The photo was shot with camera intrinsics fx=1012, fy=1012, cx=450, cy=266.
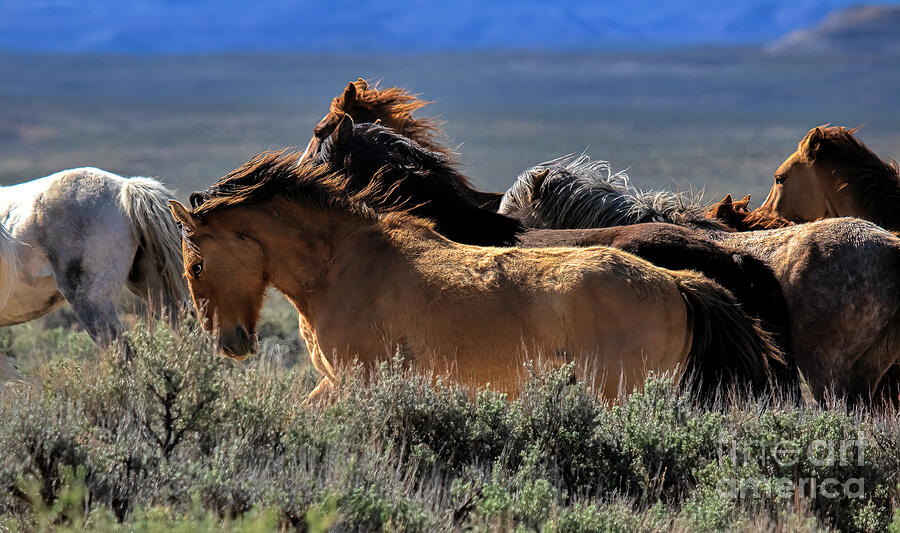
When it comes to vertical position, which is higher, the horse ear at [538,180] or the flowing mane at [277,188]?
the horse ear at [538,180]

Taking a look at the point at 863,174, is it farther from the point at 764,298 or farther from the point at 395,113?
the point at 395,113

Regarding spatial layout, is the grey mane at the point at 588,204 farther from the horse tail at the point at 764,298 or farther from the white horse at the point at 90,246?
the white horse at the point at 90,246


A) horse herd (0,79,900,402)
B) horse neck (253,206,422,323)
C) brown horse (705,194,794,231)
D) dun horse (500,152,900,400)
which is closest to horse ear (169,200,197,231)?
horse herd (0,79,900,402)

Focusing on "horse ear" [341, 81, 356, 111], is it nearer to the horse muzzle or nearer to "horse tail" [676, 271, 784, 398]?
the horse muzzle

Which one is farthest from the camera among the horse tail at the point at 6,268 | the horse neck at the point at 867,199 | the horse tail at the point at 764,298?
the horse neck at the point at 867,199

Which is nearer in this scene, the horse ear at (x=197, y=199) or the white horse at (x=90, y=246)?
the horse ear at (x=197, y=199)

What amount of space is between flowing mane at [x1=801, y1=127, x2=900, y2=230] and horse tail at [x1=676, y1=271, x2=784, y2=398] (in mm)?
4088

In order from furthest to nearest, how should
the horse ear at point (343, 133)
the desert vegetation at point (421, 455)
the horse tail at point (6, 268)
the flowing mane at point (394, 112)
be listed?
1. the flowing mane at point (394, 112)
2. the horse ear at point (343, 133)
3. the horse tail at point (6, 268)
4. the desert vegetation at point (421, 455)

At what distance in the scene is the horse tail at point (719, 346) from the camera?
5.08m

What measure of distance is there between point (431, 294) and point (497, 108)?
1765 inches

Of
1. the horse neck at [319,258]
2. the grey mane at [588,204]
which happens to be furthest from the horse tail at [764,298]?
the horse neck at [319,258]

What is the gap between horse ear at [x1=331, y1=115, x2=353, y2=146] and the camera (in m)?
6.54

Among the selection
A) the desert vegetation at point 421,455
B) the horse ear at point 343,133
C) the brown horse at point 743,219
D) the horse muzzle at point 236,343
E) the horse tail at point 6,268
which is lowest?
the desert vegetation at point 421,455

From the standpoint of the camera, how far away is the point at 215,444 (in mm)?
4262
